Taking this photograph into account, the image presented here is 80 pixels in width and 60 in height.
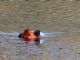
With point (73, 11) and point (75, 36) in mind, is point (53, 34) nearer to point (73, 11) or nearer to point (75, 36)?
point (75, 36)

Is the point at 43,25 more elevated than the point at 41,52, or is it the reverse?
the point at 41,52

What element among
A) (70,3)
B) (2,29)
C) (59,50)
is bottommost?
(70,3)

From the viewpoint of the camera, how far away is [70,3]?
2286cm

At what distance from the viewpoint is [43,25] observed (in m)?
16.0

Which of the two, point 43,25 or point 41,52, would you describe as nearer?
point 41,52

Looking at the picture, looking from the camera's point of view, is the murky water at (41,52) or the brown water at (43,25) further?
the brown water at (43,25)

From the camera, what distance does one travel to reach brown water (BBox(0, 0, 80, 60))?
1012 cm

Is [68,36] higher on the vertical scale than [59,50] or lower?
lower

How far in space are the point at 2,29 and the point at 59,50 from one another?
4.93 m

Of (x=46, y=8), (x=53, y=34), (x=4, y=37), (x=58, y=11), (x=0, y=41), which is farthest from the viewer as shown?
(x=46, y=8)

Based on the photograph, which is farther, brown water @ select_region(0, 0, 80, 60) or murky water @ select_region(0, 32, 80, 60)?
brown water @ select_region(0, 0, 80, 60)

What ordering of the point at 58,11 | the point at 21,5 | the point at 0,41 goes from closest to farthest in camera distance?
the point at 0,41
the point at 58,11
the point at 21,5

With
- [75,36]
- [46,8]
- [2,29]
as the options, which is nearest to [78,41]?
[75,36]

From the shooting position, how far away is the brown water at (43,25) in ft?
33.2
